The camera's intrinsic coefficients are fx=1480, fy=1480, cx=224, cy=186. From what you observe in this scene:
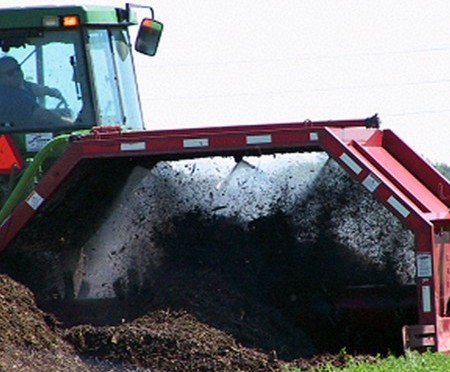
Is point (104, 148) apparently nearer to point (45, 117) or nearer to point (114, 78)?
point (45, 117)

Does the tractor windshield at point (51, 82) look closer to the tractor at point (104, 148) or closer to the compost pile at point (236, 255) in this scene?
the tractor at point (104, 148)

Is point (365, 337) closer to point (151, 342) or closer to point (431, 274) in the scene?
point (431, 274)

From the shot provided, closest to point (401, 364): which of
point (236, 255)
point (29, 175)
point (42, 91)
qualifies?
point (236, 255)

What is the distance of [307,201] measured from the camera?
10.1 metres

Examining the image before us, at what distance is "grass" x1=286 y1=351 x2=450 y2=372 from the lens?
815 centimetres

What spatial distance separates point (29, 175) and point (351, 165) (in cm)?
217

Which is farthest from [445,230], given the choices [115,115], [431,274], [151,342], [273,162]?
[115,115]

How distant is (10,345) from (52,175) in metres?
1.65

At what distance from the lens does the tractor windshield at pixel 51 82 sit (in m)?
10.4

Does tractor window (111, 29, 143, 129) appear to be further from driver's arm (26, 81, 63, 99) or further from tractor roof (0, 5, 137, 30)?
driver's arm (26, 81, 63, 99)

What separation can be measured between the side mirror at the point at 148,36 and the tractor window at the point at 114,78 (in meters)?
0.23

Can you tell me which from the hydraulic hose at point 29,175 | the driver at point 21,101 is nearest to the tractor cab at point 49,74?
the driver at point 21,101

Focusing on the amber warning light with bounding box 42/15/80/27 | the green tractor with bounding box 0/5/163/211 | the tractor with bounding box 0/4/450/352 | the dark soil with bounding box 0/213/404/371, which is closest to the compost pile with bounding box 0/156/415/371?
the dark soil with bounding box 0/213/404/371

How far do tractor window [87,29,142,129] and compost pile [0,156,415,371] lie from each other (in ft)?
2.48
